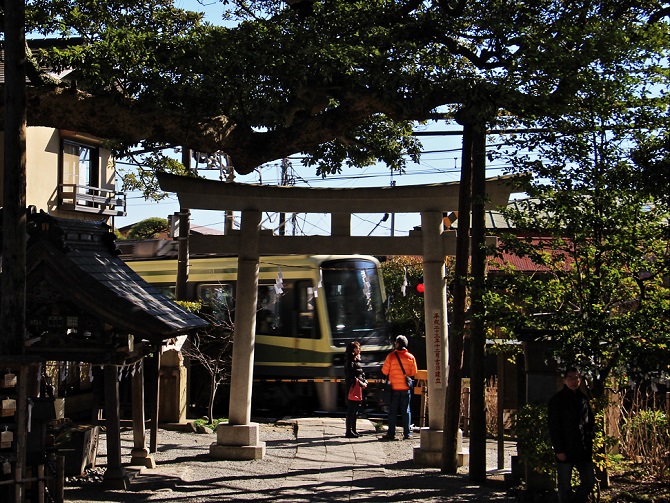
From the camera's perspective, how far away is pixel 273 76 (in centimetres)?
987

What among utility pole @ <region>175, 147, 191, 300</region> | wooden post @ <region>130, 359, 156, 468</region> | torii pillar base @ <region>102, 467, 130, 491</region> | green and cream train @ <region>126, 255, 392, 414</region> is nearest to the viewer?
torii pillar base @ <region>102, 467, 130, 491</region>

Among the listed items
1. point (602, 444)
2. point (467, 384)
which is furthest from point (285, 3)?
point (467, 384)

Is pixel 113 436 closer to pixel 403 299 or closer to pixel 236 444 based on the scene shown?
pixel 236 444

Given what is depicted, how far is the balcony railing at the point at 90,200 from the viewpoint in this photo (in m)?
24.9

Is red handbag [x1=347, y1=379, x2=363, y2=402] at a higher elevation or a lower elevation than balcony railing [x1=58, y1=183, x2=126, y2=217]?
lower

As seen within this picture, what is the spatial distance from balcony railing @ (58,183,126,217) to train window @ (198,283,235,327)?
5.13 meters

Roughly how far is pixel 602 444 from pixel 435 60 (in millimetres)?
4651

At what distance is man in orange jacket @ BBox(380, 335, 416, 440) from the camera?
50.6ft

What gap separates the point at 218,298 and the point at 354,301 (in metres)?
3.56

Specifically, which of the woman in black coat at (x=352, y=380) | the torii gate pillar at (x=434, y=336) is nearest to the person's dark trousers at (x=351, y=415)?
the woman in black coat at (x=352, y=380)

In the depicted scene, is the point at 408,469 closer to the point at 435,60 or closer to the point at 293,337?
the point at 435,60

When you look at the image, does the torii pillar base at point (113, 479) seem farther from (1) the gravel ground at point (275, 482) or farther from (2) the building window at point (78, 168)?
(2) the building window at point (78, 168)

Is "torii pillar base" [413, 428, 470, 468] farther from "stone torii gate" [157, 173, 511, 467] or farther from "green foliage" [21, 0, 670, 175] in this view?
"green foliage" [21, 0, 670, 175]

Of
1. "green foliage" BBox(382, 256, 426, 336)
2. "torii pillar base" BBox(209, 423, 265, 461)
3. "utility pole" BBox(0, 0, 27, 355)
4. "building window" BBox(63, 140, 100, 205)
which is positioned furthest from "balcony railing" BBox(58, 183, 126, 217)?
"utility pole" BBox(0, 0, 27, 355)
